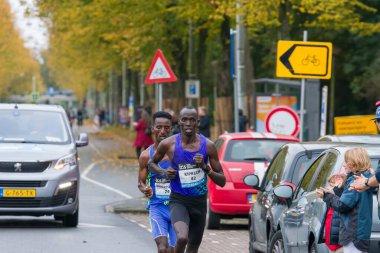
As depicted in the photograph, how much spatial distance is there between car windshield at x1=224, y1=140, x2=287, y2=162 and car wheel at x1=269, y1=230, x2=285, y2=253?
738 centimetres

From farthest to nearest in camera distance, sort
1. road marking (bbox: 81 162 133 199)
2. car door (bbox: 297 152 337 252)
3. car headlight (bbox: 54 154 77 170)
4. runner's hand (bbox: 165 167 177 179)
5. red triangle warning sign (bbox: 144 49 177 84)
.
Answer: road marking (bbox: 81 162 133 199)
red triangle warning sign (bbox: 144 49 177 84)
car headlight (bbox: 54 154 77 170)
runner's hand (bbox: 165 167 177 179)
car door (bbox: 297 152 337 252)

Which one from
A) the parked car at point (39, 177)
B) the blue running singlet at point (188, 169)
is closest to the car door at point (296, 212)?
the blue running singlet at point (188, 169)

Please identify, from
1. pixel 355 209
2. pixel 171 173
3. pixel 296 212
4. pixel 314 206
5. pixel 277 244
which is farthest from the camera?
pixel 277 244

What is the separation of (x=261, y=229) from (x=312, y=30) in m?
37.8

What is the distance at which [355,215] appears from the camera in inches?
346

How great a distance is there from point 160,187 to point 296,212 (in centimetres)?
163

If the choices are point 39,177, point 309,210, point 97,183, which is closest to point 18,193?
point 39,177

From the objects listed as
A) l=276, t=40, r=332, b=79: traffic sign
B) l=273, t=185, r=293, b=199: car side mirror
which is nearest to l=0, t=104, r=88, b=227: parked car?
l=276, t=40, r=332, b=79: traffic sign

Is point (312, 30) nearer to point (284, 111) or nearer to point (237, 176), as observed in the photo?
point (284, 111)

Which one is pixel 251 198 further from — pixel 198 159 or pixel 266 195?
pixel 198 159

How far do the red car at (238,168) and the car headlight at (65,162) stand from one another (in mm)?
2119

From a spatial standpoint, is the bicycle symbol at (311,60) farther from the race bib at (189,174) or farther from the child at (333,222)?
the child at (333,222)

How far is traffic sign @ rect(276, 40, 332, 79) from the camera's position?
64.9 ft

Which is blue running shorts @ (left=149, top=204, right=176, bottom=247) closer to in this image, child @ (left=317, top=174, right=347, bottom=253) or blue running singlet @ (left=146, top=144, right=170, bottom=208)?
blue running singlet @ (left=146, top=144, right=170, bottom=208)
